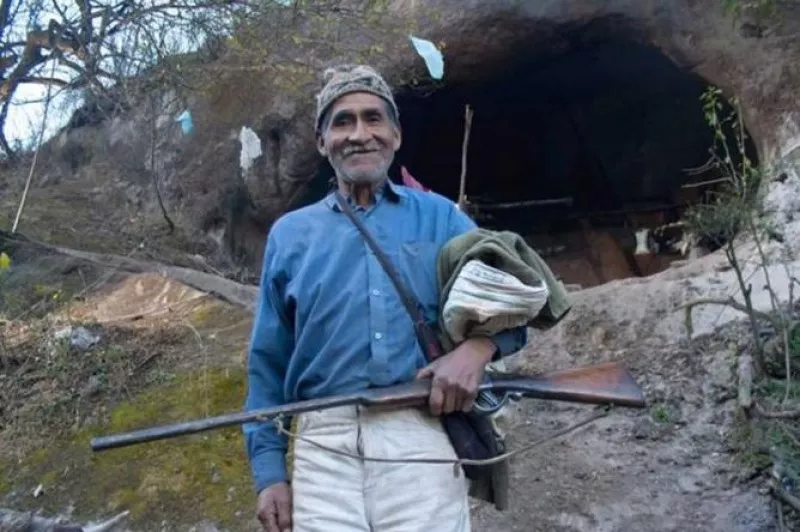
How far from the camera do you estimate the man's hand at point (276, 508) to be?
2.19 metres

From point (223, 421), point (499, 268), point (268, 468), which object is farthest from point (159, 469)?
point (499, 268)

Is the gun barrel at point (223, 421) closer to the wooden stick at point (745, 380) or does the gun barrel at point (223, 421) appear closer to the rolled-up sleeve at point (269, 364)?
the rolled-up sleeve at point (269, 364)

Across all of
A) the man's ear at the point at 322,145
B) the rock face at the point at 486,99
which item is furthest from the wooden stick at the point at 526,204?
the man's ear at the point at 322,145

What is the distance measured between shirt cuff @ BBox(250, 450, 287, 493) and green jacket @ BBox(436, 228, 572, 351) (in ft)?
1.64

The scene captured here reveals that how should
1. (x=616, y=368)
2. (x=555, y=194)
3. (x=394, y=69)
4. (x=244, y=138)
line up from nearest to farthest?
(x=616, y=368)
(x=394, y=69)
(x=244, y=138)
(x=555, y=194)

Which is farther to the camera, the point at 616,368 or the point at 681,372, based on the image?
the point at 681,372

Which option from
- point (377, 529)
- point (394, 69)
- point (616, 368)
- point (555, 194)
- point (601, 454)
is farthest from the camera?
point (555, 194)

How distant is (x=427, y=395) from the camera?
6.82ft

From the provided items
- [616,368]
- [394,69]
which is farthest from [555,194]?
[616,368]

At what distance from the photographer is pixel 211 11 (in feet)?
20.5

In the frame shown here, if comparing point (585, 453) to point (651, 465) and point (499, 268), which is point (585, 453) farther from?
point (499, 268)

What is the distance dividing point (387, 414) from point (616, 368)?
64 centimetres

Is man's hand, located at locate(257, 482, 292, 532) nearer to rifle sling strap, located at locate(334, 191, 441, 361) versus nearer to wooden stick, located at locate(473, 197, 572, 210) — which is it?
rifle sling strap, located at locate(334, 191, 441, 361)

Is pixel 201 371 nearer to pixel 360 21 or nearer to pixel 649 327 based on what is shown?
pixel 649 327
